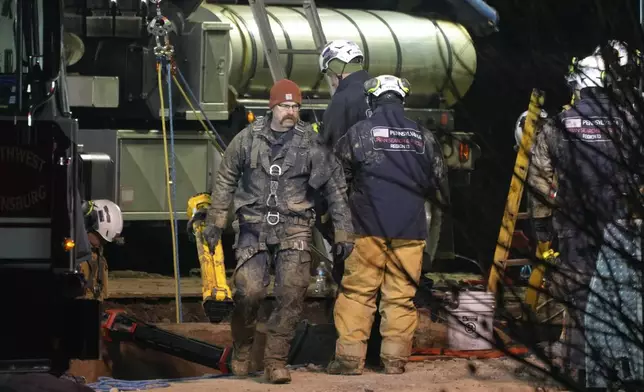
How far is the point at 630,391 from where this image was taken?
428 centimetres

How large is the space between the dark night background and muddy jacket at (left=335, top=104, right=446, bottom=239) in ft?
18.0

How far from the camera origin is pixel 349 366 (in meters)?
9.54

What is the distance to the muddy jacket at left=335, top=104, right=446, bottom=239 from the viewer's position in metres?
9.45

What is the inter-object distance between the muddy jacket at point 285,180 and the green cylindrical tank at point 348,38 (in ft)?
14.0

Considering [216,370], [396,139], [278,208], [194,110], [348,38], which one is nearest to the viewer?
[278,208]

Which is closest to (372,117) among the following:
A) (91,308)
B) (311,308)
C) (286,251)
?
(286,251)

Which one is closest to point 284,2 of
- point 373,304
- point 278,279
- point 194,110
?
point 194,110

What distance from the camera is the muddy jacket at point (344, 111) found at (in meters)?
9.96

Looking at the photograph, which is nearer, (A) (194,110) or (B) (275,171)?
(B) (275,171)

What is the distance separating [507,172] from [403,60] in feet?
34.8

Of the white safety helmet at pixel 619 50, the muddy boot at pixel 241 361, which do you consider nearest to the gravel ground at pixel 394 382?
the muddy boot at pixel 241 361

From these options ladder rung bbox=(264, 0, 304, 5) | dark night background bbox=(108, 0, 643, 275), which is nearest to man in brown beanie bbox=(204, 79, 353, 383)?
ladder rung bbox=(264, 0, 304, 5)

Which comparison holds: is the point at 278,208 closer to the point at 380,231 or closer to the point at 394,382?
the point at 380,231

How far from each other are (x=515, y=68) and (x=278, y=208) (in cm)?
564
